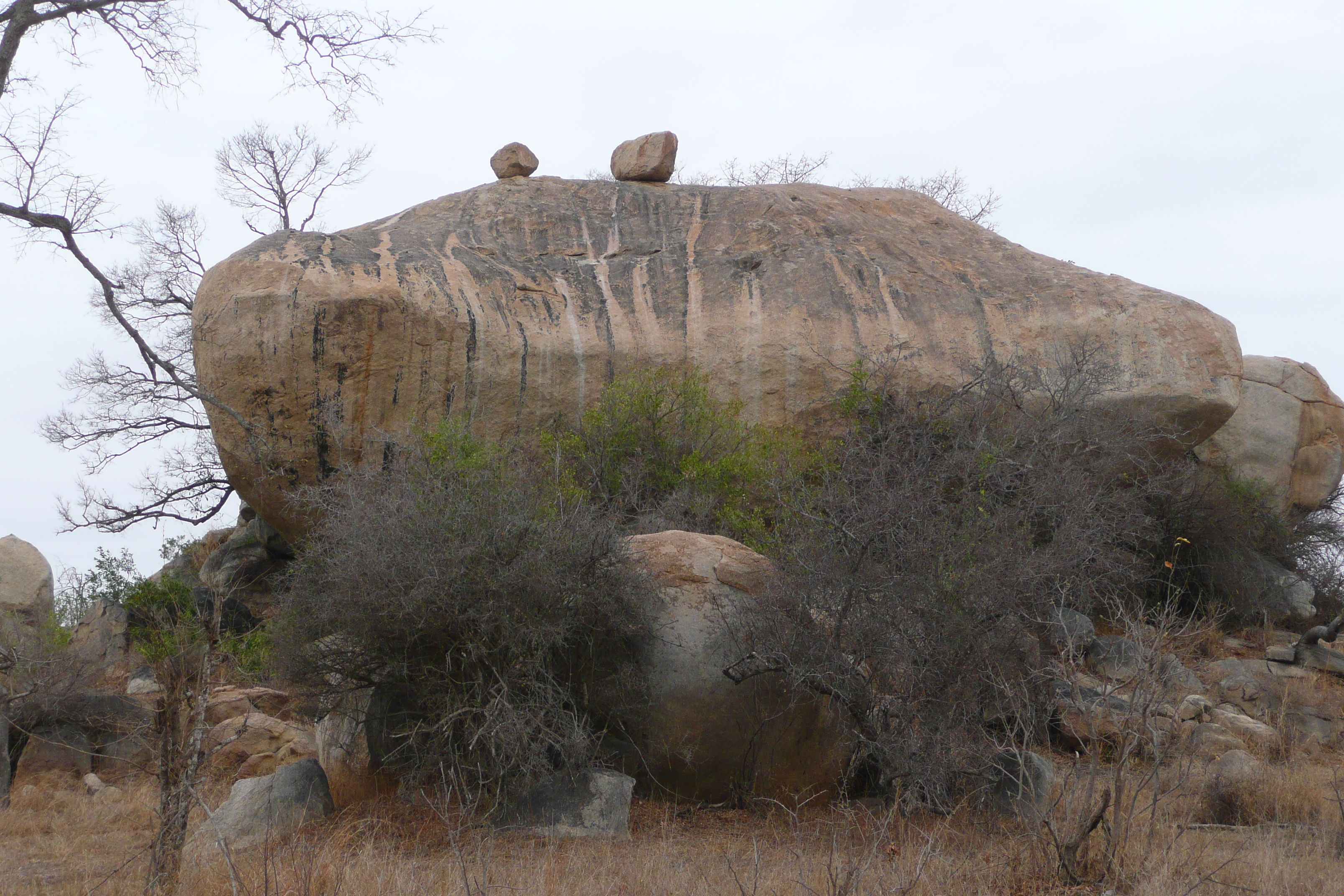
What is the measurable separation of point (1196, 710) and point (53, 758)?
1044 centimetres

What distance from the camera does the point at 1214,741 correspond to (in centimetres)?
902

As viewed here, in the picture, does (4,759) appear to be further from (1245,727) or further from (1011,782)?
(1245,727)

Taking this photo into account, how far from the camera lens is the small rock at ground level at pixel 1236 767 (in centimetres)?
755

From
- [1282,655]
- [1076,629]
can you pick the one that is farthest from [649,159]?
[1282,655]

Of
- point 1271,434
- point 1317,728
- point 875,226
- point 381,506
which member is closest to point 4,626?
point 381,506

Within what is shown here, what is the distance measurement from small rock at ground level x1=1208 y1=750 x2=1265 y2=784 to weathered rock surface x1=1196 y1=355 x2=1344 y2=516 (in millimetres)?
8462

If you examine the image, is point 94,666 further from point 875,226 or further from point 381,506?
point 875,226

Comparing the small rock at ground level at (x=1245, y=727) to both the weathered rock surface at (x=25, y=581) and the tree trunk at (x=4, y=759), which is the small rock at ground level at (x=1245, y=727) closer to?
the tree trunk at (x=4, y=759)

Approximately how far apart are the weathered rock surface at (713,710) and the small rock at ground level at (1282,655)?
7.01 meters

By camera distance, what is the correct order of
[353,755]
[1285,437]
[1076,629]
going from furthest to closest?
1. [1285,437]
2. [1076,629]
3. [353,755]

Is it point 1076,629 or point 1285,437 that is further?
point 1285,437

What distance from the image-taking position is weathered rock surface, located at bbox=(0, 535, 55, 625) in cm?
1437

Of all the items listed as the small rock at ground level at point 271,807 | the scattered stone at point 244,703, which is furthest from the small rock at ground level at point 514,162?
the small rock at ground level at point 271,807

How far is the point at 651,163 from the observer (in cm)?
1530
